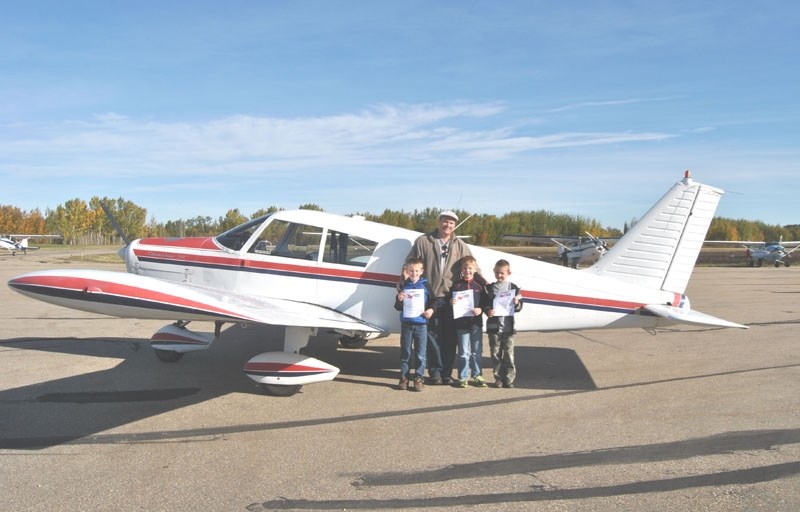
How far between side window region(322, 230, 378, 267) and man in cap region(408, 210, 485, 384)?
589mm

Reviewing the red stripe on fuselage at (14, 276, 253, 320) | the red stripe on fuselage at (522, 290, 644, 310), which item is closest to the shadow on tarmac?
the red stripe on fuselage at (522, 290, 644, 310)

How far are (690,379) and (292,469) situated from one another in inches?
207

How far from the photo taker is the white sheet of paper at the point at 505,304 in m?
6.75

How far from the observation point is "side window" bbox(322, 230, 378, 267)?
7.30m

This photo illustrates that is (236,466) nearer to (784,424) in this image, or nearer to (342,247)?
(342,247)

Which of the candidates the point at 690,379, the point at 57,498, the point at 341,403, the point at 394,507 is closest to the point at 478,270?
the point at 341,403

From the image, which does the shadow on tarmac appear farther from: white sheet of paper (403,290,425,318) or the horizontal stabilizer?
the horizontal stabilizer

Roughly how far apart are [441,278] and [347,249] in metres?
1.26

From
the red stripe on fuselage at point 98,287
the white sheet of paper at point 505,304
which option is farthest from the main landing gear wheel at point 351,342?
the red stripe on fuselage at point 98,287

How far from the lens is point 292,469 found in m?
4.38

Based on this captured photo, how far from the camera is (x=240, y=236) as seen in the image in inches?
302

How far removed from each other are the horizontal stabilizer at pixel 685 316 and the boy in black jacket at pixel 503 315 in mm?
1612

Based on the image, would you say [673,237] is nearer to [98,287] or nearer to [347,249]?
[347,249]

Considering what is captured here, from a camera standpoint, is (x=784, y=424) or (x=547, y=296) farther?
(x=547, y=296)
